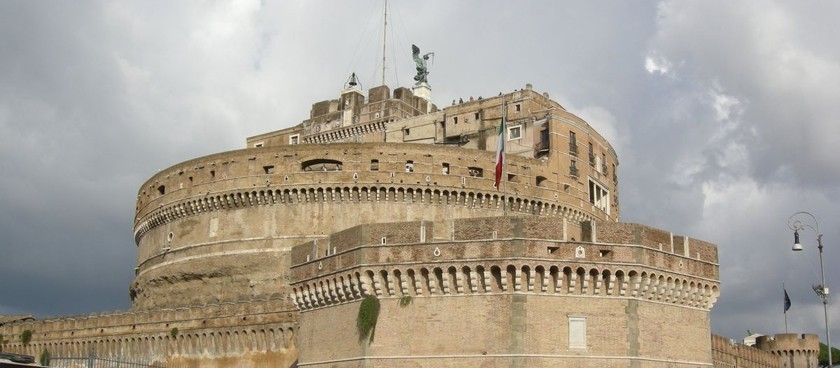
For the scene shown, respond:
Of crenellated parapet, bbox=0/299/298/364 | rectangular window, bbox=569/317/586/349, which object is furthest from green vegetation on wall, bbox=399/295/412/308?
crenellated parapet, bbox=0/299/298/364

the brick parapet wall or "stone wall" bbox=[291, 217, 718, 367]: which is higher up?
the brick parapet wall

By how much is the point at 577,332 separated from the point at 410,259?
4.64 metres

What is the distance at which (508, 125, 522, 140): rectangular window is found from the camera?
2330 inches

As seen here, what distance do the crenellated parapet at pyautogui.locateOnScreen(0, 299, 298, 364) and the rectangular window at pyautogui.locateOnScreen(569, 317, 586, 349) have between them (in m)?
19.2

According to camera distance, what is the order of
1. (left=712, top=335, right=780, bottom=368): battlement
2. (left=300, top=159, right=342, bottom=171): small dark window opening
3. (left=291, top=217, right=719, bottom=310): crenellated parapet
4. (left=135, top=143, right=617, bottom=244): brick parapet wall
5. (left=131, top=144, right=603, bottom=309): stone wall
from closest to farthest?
(left=291, top=217, right=719, bottom=310): crenellated parapet → (left=712, top=335, right=780, bottom=368): battlement → (left=131, top=144, right=603, bottom=309): stone wall → (left=135, top=143, right=617, bottom=244): brick parapet wall → (left=300, top=159, right=342, bottom=171): small dark window opening

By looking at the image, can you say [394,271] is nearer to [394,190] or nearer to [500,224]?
[500,224]

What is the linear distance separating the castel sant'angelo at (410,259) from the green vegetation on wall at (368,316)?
0.14 ft

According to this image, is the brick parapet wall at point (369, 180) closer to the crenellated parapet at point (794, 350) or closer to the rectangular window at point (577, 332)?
the crenellated parapet at point (794, 350)

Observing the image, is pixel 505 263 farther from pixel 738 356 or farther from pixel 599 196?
pixel 599 196

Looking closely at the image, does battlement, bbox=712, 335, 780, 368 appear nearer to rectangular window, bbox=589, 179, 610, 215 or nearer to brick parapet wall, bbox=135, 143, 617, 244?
brick parapet wall, bbox=135, 143, 617, 244

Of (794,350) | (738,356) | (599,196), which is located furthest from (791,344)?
(599,196)

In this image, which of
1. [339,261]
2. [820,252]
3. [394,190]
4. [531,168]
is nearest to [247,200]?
[394,190]

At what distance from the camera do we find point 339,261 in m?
26.9

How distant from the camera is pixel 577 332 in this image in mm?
24781
